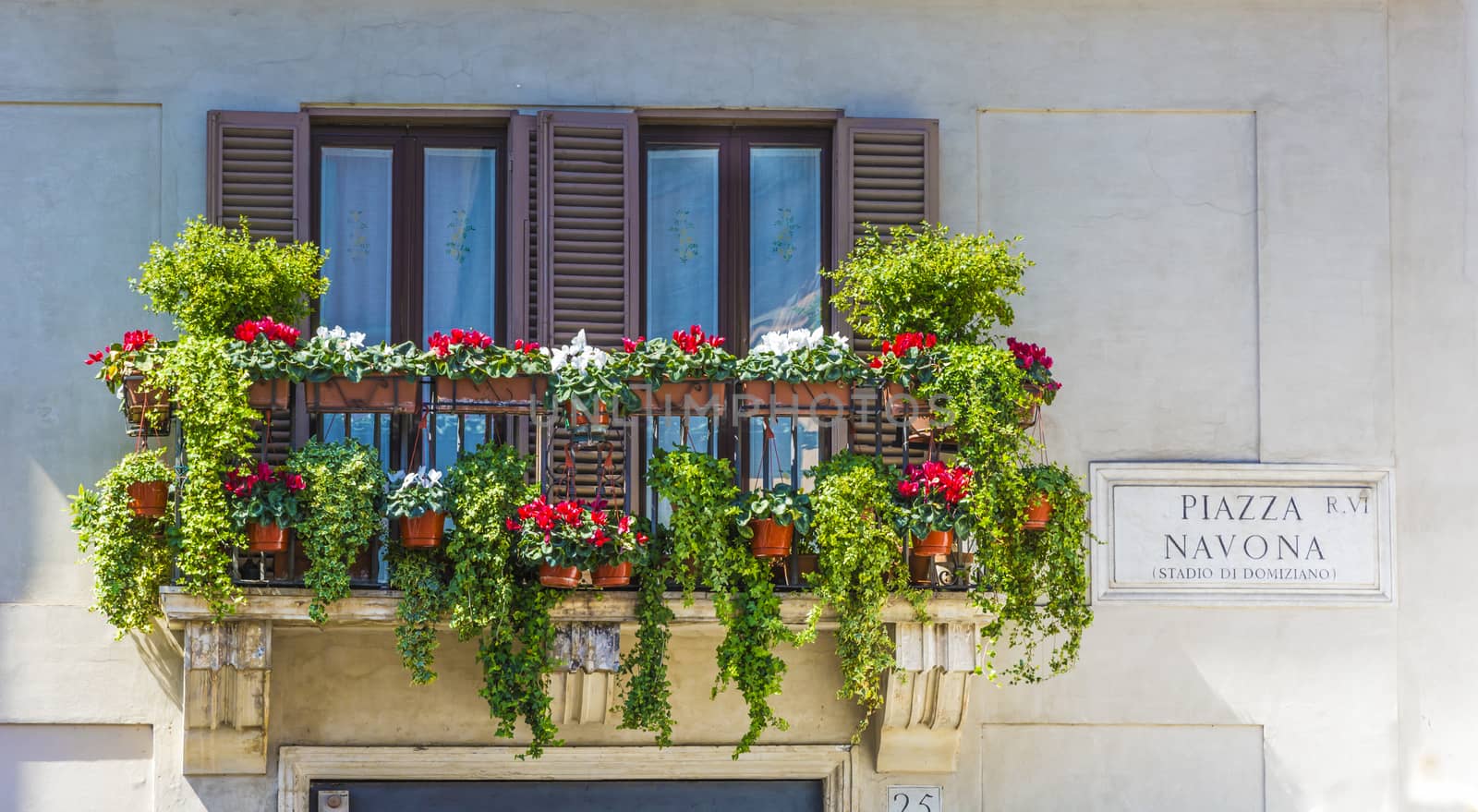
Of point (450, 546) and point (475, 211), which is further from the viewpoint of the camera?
point (475, 211)

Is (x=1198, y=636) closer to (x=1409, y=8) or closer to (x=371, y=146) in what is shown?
(x=1409, y=8)

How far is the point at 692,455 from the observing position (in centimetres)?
752

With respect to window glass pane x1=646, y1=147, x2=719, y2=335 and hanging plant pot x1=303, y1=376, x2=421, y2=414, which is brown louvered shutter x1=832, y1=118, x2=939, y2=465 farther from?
hanging plant pot x1=303, y1=376, x2=421, y2=414

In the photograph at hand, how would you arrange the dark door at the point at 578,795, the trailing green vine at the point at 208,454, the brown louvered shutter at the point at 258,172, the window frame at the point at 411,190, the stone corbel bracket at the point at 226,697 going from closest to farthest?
1. the trailing green vine at the point at 208,454
2. the stone corbel bracket at the point at 226,697
3. the dark door at the point at 578,795
4. the brown louvered shutter at the point at 258,172
5. the window frame at the point at 411,190

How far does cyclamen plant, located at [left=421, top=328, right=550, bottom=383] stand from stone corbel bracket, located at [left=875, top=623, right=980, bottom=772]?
178cm

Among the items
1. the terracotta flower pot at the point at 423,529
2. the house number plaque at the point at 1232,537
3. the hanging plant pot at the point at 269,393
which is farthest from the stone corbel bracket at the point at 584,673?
the house number plaque at the point at 1232,537

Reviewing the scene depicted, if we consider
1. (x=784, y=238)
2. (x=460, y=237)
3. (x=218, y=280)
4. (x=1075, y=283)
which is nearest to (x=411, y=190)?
(x=460, y=237)

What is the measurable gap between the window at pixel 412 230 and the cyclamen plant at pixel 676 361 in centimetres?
114

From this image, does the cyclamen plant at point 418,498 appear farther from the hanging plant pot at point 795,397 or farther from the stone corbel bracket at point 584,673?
the hanging plant pot at point 795,397

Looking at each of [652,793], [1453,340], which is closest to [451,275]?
[652,793]

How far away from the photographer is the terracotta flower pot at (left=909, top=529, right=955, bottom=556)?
752 centimetres

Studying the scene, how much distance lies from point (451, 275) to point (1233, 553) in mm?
3587

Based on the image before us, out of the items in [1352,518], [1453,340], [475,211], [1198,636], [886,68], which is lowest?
[1198,636]

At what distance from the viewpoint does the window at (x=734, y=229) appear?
8586mm
